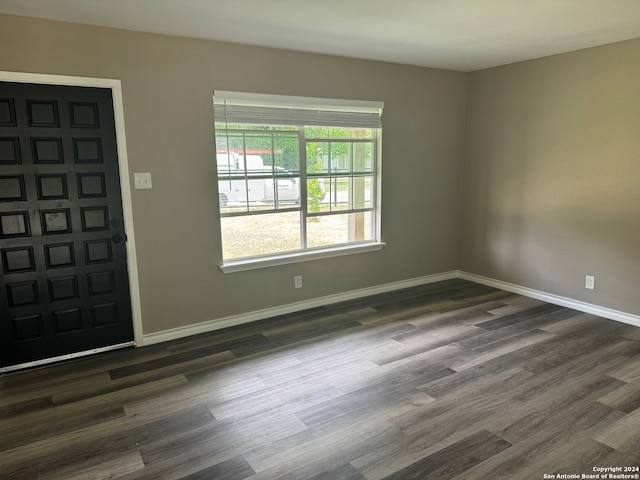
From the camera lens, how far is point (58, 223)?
3.07m

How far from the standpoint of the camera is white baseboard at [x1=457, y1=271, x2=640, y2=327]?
3768 millimetres

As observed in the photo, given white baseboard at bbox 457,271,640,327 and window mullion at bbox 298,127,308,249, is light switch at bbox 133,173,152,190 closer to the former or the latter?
window mullion at bbox 298,127,308,249

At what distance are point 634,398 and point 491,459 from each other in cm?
117

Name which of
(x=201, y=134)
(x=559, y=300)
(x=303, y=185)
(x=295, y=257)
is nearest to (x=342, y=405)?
(x=295, y=257)

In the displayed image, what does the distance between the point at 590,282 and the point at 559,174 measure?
1053 millimetres

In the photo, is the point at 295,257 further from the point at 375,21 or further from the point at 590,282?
the point at 590,282

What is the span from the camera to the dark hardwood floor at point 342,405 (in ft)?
6.87

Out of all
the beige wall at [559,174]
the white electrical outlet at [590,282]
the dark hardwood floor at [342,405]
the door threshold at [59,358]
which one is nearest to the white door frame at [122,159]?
the door threshold at [59,358]

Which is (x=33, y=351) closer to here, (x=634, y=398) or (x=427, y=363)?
(x=427, y=363)

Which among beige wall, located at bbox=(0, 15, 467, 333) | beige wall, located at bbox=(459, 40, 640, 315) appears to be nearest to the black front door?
beige wall, located at bbox=(0, 15, 467, 333)

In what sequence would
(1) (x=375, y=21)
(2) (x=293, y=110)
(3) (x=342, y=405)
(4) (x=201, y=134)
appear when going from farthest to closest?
(2) (x=293, y=110)
(4) (x=201, y=134)
(1) (x=375, y=21)
(3) (x=342, y=405)

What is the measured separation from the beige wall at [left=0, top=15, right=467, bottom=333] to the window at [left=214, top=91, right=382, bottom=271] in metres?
0.12

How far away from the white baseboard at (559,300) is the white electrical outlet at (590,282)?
0.55ft

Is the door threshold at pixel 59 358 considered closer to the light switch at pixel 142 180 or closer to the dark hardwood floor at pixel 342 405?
the dark hardwood floor at pixel 342 405
